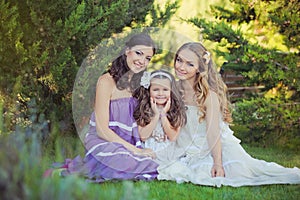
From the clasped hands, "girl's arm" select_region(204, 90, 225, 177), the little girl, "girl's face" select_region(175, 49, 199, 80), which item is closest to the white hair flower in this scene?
the little girl

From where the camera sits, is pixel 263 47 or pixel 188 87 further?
pixel 263 47

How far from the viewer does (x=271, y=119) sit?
4895mm

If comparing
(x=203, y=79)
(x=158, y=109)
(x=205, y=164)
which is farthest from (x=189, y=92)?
(x=205, y=164)

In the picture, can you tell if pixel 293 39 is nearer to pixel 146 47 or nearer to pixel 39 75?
pixel 146 47

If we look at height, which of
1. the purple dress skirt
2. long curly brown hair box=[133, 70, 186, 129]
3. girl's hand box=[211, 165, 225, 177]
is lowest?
girl's hand box=[211, 165, 225, 177]

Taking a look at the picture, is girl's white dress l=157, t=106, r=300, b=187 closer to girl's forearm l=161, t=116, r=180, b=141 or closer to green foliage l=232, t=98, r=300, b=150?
girl's forearm l=161, t=116, r=180, b=141

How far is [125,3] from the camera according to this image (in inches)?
191

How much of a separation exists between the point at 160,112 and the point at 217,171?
2.17ft

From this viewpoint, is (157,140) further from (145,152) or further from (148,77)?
(148,77)

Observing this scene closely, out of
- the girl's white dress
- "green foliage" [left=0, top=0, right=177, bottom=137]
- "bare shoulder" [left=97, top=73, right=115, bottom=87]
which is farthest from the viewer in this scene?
"green foliage" [left=0, top=0, right=177, bottom=137]

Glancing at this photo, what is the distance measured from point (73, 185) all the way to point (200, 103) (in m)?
2.52

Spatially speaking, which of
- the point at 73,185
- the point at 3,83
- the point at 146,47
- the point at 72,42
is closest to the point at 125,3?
the point at 72,42

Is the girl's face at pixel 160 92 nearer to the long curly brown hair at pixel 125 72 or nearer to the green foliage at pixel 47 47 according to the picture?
the long curly brown hair at pixel 125 72

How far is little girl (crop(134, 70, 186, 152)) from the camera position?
402cm
